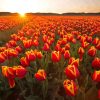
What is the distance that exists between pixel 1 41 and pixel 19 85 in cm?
776

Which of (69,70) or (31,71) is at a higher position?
(69,70)

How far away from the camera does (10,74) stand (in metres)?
3.56

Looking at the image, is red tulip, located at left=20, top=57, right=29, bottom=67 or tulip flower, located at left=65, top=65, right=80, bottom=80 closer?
tulip flower, located at left=65, top=65, right=80, bottom=80

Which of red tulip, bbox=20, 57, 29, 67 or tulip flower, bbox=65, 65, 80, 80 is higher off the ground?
tulip flower, bbox=65, 65, 80, 80

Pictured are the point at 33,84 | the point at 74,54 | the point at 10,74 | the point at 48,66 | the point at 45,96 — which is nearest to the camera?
the point at 10,74

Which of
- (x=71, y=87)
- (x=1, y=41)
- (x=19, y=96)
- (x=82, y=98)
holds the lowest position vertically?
(x=1, y=41)

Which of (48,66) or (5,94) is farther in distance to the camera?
(48,66)

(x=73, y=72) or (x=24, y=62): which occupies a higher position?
(x=73, y=72)

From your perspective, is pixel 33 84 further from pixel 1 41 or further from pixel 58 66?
pixel 1 41

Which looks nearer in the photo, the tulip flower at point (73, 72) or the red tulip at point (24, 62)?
the tulip flower at point (73, 72)

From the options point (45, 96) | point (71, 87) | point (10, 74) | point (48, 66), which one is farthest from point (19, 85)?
point (71, 87)

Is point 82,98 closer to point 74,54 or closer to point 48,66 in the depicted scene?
point 48,66

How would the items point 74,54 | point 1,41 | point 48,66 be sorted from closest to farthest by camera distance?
1. point 48,66
2. point 74,54
3. point 1,41

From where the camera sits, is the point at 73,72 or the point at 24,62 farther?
the point at 24,62
